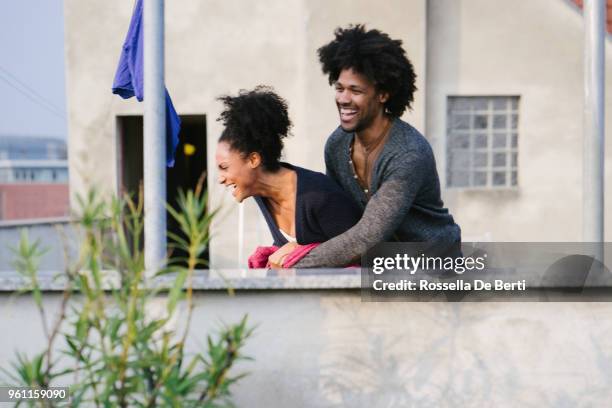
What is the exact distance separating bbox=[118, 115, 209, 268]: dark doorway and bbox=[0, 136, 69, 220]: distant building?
32.8 meters

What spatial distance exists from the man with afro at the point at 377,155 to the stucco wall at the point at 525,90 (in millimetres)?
6134

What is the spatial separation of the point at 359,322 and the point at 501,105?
23.6ft

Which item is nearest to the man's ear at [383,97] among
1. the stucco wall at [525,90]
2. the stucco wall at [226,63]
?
the stucco wall at [226,63]

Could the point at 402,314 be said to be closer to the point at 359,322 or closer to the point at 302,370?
the point at 359,322

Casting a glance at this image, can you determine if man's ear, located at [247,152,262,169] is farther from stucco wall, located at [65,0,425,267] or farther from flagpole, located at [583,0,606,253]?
stucco wall, located at [65,0,425,267]

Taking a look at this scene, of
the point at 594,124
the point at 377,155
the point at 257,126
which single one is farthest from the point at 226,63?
the point at 377,155

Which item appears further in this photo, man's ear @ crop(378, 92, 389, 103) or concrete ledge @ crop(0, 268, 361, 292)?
man's ear @ crop(378, 92, 389, 103)

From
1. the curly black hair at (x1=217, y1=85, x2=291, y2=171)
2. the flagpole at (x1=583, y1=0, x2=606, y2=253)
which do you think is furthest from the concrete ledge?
the flagpole at (x1=583, y1=0, x2=606, y2=253)

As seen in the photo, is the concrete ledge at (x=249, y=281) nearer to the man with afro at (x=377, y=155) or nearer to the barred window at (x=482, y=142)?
the man with afro at (x=377, y=155)

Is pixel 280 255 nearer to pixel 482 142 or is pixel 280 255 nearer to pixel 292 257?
pixel 292 257

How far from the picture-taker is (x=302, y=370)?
3123 mm

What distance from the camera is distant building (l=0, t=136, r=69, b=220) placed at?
47344mm

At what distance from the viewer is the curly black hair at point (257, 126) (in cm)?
362

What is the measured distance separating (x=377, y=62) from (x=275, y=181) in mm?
645
